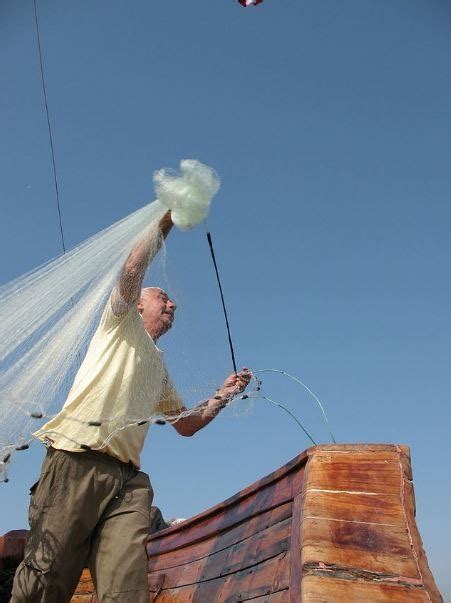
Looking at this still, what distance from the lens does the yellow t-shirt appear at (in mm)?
3516

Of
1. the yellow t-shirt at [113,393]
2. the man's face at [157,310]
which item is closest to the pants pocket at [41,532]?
the yellow t-shirt at [113,393]

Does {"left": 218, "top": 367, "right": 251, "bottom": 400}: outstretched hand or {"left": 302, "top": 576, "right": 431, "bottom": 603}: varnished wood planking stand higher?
{"left": 218, "top": 367, "right": 251, "bottom": 400}: outstretched hand

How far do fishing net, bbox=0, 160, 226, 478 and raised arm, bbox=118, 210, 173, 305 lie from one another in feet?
0.10

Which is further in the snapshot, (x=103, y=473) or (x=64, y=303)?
(x=64, y=303)

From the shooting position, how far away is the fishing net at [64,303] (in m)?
3.75

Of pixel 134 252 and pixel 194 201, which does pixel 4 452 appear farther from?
pixel 194 201

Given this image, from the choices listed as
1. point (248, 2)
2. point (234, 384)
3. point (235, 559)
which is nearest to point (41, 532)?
point (235, 559)

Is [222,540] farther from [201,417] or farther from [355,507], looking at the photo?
[355,507]

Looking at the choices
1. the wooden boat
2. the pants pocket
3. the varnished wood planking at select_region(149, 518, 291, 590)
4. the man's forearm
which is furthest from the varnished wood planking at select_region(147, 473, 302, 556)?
the pants pocket

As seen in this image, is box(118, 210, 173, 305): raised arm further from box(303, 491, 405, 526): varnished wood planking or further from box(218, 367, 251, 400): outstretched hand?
box(303, 491, 405, 526): varnished wood planking

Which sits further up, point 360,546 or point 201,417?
point 201,417

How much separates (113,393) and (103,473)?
0.45 meters

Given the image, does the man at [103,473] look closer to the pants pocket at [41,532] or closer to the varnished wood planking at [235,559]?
the pants pocket at [41,532]

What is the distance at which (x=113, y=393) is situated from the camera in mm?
3600
